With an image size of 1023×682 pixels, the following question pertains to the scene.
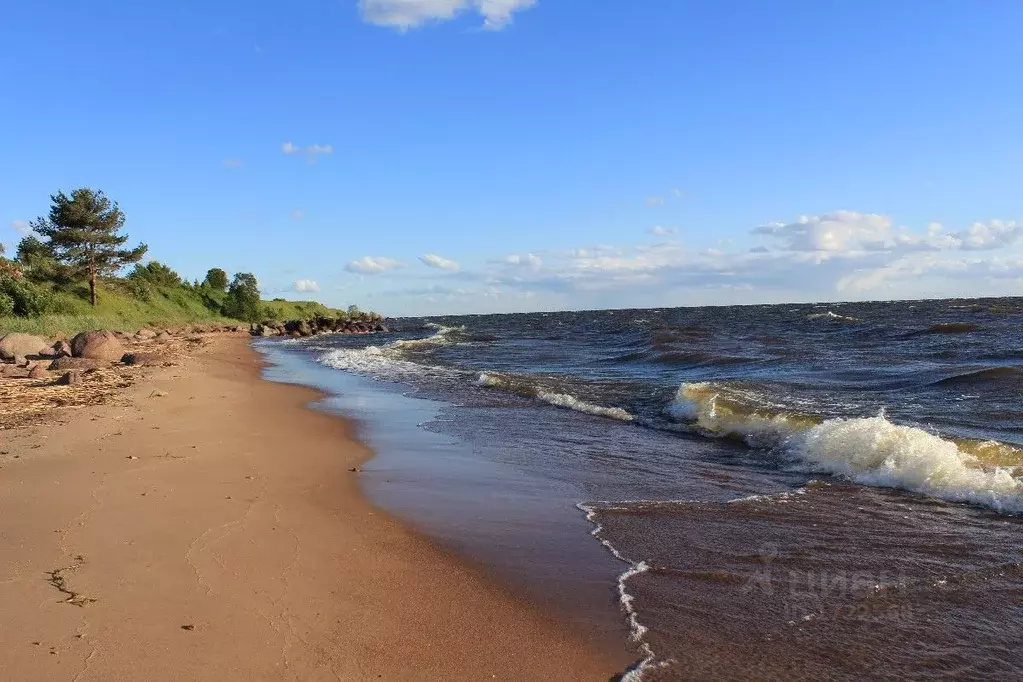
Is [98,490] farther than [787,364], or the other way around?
[787,364]

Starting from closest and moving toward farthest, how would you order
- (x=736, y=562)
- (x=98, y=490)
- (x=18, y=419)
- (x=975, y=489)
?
(x=736, y=562) → (x=98, y=490) → (x=975, y=489) → (x=18, y=419)

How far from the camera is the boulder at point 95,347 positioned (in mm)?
17453

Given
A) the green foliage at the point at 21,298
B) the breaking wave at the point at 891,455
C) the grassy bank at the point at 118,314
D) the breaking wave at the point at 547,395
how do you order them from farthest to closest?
1. the green foliage at the point at 21,298
2. the grassy bank at the point at 118,314
3. the breaking wave at the point at 547,395
4. the breaking wave at the point at 891,455

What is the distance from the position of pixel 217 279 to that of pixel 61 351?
2262 inches

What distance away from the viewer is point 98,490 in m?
6.16

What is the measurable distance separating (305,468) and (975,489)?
7.36m

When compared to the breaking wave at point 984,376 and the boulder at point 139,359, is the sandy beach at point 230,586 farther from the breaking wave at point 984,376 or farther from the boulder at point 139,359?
the breaking wave at point 984,376

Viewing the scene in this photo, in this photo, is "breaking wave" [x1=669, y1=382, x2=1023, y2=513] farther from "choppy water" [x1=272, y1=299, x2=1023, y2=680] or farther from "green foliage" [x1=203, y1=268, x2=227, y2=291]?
"green foliage" [x1=203, y1=268, x2=227, y2=291]

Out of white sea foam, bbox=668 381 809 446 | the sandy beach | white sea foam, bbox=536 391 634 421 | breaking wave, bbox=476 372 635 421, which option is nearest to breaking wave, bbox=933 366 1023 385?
white sea foam, bbox=668 381 809 446

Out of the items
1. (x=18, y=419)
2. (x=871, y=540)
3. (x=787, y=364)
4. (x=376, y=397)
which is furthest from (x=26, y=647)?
(x=787, y=364)

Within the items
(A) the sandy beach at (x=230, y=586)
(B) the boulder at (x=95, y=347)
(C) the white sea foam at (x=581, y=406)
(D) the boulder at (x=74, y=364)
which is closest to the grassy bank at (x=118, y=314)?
(B) the boulder at (x=95, y=347)

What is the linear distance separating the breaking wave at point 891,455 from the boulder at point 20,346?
1682 cm

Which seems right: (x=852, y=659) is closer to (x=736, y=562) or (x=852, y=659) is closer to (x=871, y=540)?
(x=736, y=562)

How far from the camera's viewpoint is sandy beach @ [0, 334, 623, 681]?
11.2ft
